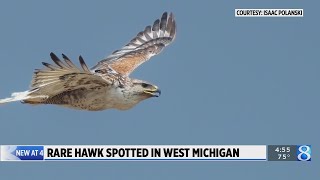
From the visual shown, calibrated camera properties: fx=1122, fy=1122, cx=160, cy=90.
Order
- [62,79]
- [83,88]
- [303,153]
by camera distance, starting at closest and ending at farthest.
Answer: [62,79]
[83,88]
[303,153]

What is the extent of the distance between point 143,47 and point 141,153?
3.48 metres

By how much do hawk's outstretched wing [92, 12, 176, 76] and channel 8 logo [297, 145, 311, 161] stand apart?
2.94m

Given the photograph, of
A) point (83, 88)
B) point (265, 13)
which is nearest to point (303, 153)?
point (265, 13)

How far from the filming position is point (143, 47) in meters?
19.6

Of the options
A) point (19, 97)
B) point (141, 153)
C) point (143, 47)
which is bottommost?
point (141, 153)

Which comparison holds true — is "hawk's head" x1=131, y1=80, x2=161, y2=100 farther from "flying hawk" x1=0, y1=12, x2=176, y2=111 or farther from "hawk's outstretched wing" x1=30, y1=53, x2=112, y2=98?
"hawk's outstretched wing" x1=30, y1=53, x2=112, y2=98

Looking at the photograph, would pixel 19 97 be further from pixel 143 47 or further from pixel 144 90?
pixel 143 47

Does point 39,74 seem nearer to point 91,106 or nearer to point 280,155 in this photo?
point 91,106

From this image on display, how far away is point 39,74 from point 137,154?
7.12ft

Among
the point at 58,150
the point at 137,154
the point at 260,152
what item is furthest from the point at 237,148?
the point at 58,150

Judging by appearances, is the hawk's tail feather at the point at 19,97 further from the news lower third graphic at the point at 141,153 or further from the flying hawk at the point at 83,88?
the news lower third graphic at the point at 141,153

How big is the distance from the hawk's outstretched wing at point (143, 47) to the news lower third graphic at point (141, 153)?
55.8 inches

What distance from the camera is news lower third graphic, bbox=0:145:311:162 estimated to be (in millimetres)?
16547

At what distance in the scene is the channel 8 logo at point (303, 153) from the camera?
17.3m
